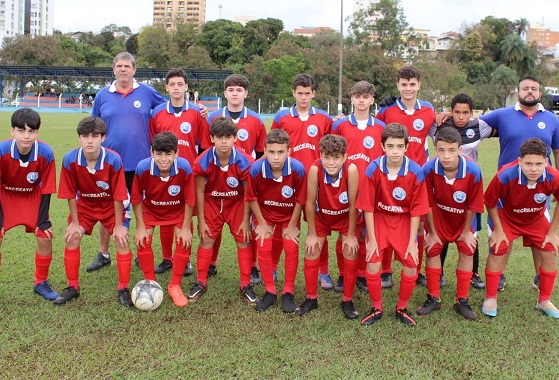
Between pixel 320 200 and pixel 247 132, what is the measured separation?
Answer: 1096 mm

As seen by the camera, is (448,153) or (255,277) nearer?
(448,153)

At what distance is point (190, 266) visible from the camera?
460 cm

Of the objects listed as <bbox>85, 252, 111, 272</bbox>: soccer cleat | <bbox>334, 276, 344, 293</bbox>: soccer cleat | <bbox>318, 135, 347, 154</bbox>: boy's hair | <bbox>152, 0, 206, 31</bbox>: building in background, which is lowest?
<bbox>334, 276, 344, 293</bbox>: soccer cleat

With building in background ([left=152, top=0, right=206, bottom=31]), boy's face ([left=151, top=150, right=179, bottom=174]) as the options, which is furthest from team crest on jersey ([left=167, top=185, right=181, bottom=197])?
building in background ([left=152, top=0, right=206, bottom=31])

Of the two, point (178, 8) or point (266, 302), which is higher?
point (178, 8)

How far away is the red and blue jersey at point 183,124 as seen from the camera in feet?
14.7

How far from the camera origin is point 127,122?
14.6 ft

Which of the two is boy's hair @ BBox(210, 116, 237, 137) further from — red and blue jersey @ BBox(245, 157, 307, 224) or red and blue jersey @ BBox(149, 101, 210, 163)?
red and blue jersey @ BBox(149, 101, 210, 163)

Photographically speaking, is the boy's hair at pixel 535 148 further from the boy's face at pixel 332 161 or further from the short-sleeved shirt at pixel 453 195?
the boy's face at pixel 332 161

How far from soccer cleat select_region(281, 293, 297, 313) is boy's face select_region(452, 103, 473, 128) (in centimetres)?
200

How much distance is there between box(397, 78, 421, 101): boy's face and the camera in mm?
4352

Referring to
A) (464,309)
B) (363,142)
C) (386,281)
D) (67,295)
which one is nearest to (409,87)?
(363,142)

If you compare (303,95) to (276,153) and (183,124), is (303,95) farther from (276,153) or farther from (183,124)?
(183,124)

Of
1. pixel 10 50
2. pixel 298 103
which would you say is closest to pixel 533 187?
pixel 298 103
